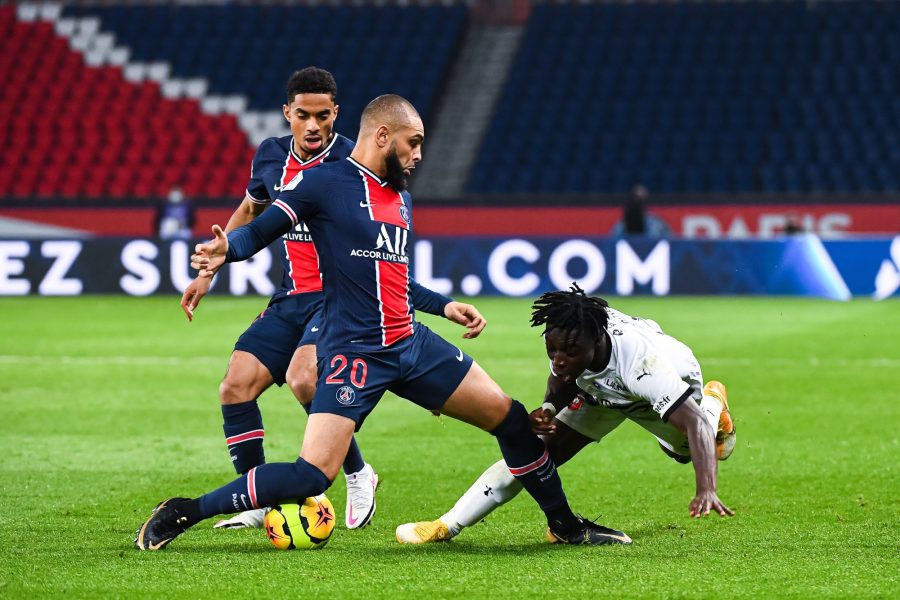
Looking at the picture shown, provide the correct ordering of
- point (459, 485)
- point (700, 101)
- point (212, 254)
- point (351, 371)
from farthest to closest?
point (700, 101)
point (459, 485)
point (351, 371)
point (212, 254)

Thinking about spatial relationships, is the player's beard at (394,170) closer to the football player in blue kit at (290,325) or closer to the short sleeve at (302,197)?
the short sleeve at (302,197)

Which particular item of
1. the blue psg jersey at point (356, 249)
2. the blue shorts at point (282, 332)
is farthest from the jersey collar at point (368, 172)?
the blue shorts at point (282, 332)

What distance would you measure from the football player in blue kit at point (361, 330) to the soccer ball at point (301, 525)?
33 centimetres

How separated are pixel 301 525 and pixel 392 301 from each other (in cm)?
101

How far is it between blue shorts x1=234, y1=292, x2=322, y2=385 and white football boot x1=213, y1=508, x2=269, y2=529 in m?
0.63

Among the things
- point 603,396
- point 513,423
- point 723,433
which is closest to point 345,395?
point 513,423

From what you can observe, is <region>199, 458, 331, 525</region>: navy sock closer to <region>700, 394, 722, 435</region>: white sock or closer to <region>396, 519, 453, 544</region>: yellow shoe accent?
<region>396, 519, 453, 544</region>: yellow shoe accent

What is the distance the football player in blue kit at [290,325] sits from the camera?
6.46 meters

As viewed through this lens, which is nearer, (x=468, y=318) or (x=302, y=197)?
(x=302, y=197)

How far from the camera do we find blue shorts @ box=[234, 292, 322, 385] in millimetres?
6555

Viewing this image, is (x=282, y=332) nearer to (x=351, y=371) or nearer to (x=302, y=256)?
(x=302, y=256)

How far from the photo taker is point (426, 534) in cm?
600

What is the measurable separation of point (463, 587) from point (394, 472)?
121 inches

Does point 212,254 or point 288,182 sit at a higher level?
point 288,182
